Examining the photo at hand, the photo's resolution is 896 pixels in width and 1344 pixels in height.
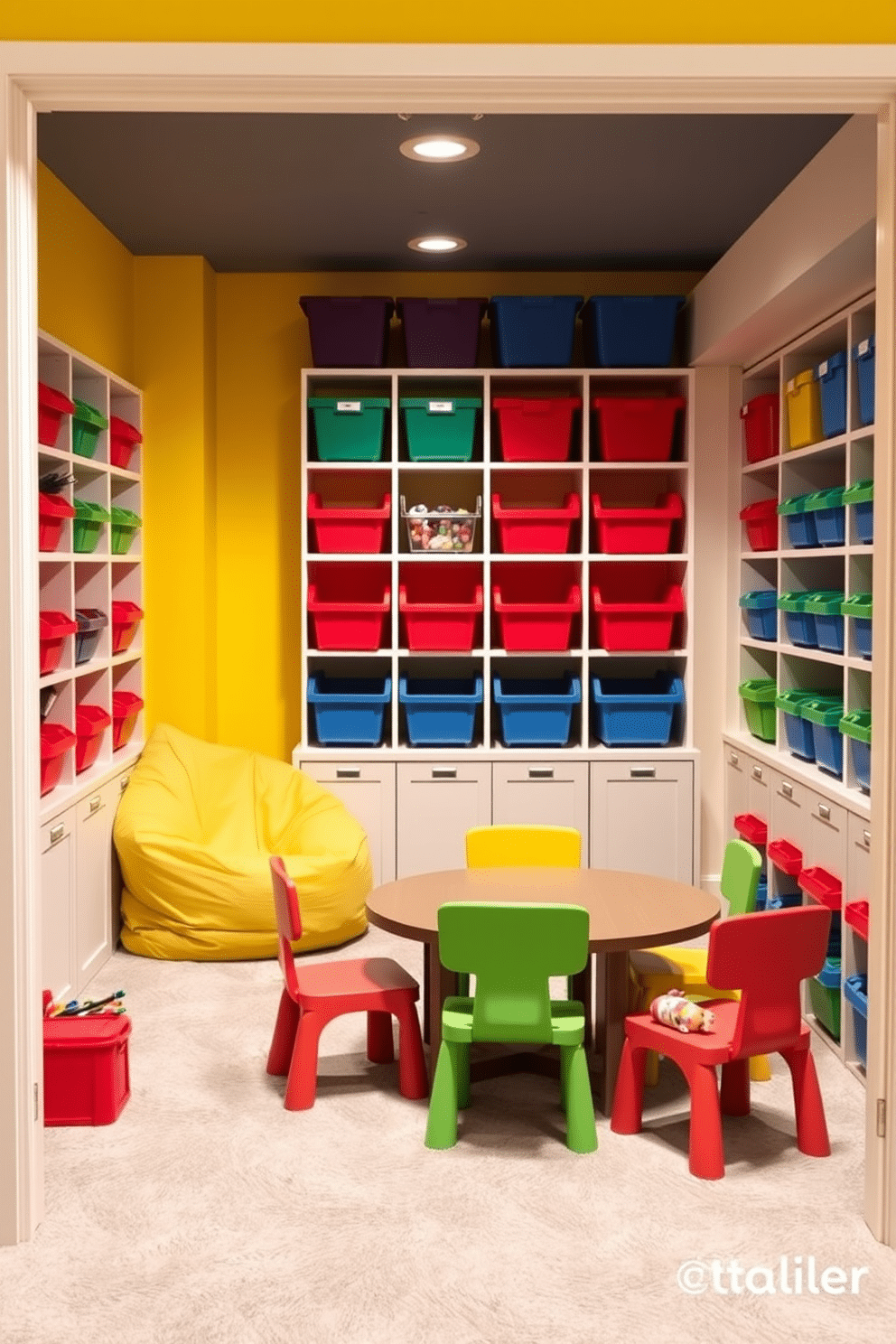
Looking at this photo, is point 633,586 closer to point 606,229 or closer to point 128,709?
point 606,229

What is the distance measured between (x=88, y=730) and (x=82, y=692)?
30cm

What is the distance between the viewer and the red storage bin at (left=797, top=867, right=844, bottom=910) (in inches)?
158

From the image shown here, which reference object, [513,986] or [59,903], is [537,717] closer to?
[59,903]

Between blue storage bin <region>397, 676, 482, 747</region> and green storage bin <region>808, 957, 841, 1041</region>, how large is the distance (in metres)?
1.97

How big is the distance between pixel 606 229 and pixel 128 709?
2.75m

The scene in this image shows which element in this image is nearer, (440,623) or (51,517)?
(51,517)

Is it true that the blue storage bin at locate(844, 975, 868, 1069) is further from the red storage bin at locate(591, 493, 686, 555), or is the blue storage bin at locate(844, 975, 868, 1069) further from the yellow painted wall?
A: the yellow painted wall

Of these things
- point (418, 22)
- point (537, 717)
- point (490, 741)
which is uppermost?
point (418, 22)

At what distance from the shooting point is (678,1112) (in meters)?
3.61

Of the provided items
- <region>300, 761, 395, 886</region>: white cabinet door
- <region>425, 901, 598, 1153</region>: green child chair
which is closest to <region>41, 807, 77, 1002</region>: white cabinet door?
<region>300, 761, 395, 886</region>: white cabinet door

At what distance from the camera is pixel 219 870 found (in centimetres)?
496

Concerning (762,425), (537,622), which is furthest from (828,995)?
(762,425)

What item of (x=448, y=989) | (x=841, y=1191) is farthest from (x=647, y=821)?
(x=841, y=1191)

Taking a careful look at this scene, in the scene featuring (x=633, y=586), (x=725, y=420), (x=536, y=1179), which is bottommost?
(x=536, y=1179)
